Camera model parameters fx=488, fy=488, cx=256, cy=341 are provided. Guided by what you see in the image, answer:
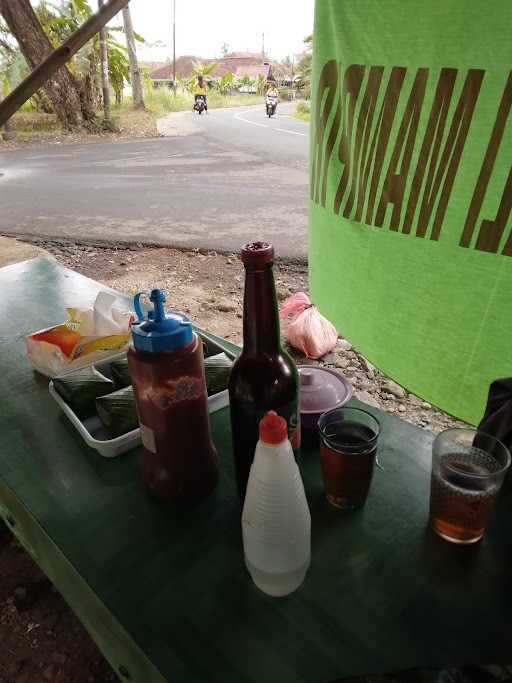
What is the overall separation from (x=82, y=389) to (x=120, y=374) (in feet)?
0.30

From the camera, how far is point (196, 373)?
0.78 metres

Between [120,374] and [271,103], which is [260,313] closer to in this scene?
[120,374]

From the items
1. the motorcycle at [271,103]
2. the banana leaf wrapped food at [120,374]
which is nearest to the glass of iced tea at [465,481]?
the banana leaf wrapped food at [120,374]

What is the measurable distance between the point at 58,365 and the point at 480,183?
41.9 inches

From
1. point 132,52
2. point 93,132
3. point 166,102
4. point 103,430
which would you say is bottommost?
point 93,132

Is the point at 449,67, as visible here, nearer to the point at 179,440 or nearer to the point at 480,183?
the point at 480,183

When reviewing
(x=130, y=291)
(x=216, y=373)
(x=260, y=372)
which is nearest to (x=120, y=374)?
(x=216, y=373)

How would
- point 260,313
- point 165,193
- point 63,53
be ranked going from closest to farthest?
point 260,313 < point 63,53 < point 165,193

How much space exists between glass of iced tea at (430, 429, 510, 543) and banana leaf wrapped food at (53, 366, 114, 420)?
0.73 meters

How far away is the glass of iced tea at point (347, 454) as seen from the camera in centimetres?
81

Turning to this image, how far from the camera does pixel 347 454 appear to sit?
2.62ft

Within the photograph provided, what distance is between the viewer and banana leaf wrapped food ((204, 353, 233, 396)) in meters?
1.15

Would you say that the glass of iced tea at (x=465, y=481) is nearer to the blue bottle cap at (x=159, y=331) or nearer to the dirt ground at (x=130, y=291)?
the blue bottle cap at (x=159, y=331)

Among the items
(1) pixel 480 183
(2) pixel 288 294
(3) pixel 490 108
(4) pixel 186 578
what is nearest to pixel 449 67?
(3) pixel 490 108
